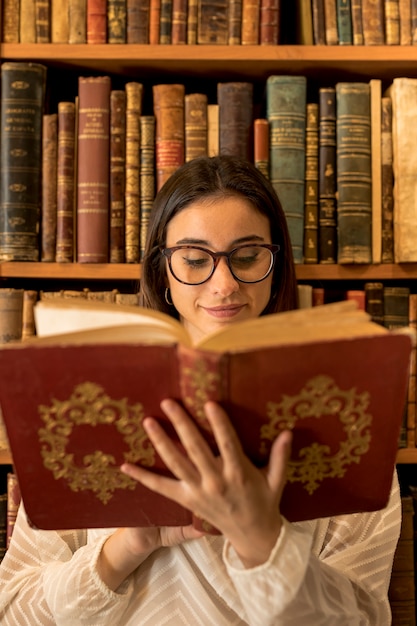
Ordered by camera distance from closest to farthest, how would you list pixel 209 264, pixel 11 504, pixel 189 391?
pixel 189 391, pixel 209 264, pixel 11 504

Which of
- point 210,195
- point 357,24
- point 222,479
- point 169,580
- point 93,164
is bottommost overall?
point 169,580

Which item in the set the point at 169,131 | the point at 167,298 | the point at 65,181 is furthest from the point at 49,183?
the point at 167,298

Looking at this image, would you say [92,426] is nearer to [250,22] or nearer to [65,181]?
[65,181]

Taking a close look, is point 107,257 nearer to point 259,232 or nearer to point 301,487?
point 259,232

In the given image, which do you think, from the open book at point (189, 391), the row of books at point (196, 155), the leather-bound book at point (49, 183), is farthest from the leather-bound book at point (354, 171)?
the open book at point (189, 391)

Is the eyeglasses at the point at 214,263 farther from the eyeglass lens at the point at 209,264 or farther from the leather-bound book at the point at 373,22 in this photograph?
the leather-bound book at the point at 373,22

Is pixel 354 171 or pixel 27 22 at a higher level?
pixel 27 22

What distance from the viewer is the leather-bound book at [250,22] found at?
140cm

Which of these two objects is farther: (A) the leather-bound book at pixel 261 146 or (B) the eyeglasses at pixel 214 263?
(A) the leather-bound book at pixel 261 146

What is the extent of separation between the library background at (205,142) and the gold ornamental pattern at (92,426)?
70 cm

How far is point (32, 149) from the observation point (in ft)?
4.57

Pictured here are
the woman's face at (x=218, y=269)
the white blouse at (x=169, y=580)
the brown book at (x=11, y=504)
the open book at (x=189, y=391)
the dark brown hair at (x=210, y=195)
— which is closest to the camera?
the open book at (x=189, y=391)

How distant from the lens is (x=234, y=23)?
1396mm

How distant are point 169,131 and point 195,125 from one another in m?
0.06
